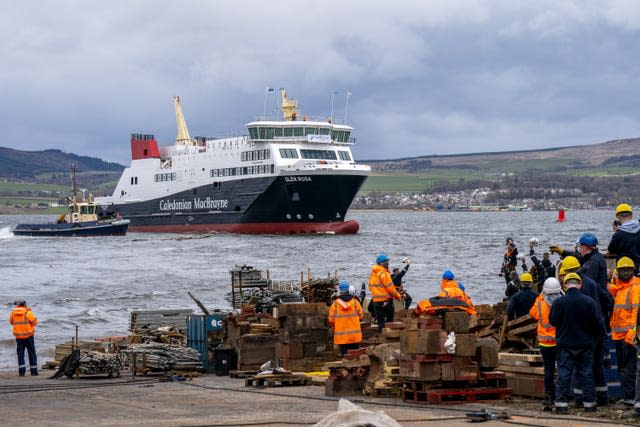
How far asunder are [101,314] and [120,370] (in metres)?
13.6

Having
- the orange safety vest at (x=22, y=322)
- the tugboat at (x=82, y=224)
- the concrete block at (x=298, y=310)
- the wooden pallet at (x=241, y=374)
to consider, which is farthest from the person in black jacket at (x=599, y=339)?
the tugboat at (x=82, y=224)

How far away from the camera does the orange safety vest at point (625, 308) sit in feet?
36.1

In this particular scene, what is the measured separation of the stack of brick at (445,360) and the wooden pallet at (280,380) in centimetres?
269

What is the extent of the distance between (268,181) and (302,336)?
54550 millimetres

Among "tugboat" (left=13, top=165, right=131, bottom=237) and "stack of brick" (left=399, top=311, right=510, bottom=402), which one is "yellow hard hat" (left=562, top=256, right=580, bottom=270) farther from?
"tugboat" (left=13, top=165, right=131, bottom=237)

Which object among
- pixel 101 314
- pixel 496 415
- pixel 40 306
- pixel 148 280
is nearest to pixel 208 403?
pixel 496 415

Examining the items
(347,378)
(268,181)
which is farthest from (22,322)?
(268,181)

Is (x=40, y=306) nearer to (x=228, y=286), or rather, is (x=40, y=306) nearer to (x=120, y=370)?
(x=228, y=286)

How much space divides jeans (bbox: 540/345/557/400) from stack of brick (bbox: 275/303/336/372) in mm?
4844

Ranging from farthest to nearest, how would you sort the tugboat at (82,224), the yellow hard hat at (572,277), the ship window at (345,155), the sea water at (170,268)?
the tugboat at (82,224), the ship window at (345,155), the sea water at (170,268), the yellow hard hat at (572,277)

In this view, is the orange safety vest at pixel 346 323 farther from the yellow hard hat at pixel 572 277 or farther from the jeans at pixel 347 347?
the yellow hard hat at pixel 572 277

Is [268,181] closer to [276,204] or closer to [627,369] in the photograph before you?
[276,204]

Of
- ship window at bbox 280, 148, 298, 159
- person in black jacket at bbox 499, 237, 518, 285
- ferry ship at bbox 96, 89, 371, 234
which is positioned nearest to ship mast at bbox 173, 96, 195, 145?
ferry ship at bbox 96, 89, 371, 234

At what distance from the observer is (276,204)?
232 feet
